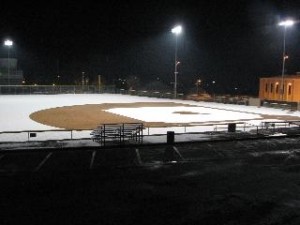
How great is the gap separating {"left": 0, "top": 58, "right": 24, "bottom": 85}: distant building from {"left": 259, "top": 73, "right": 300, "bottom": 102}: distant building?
157 ft

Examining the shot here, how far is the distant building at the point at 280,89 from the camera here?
4903 centimetres

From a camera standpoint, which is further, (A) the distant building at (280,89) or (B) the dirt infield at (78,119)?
(A) the distant building at (280,89)

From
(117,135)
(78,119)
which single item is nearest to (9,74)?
(78,119)

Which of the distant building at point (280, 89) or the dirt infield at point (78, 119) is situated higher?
the distant building at point (280, 89)

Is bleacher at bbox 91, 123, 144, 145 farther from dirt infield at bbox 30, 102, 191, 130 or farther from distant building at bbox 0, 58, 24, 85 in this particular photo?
distant building at bbox 0, 58, 24, 85

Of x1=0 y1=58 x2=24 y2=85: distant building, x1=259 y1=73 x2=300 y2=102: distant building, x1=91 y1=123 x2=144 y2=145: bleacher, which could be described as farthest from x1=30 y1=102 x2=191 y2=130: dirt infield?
x1=0 y1=58 x2=24 y2=85: distant building

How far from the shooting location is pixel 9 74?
7919 cm

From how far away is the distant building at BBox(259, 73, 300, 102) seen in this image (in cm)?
4903

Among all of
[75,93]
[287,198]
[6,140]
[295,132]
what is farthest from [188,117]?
[75,93]

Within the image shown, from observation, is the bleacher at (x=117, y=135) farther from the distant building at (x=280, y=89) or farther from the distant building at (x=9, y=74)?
the distant building at (x=9, y=74)

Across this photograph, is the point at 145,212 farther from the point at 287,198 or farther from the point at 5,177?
the point at 5,177

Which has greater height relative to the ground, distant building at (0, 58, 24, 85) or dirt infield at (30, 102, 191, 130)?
distant building at (0, 58, 24, 85)

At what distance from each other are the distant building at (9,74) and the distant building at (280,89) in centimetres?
4774

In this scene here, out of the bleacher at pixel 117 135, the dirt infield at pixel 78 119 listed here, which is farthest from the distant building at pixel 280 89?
the bleacher at pixel 117 135
